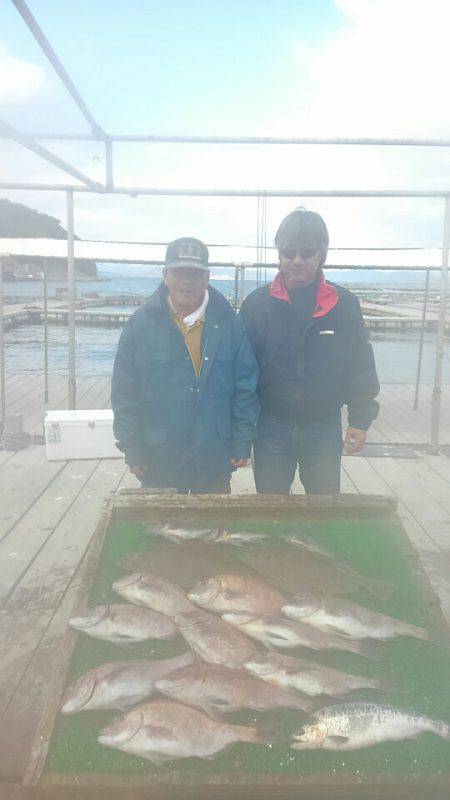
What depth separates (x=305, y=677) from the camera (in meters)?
1.57

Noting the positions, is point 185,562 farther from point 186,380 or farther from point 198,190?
point 198,190

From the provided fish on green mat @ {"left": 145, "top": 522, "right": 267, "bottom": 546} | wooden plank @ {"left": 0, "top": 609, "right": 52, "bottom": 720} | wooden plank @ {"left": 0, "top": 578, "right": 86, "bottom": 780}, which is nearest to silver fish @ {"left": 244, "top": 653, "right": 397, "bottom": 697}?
wooden plank @ {"left": 0, "top": 578, "right": 86, "bottom": 780}

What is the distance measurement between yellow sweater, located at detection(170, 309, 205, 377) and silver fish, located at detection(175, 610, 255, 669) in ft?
4.36

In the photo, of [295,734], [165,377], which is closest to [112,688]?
[295,734]

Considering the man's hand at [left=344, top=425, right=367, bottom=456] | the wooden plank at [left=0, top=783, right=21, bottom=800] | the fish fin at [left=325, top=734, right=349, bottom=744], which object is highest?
the man's hand at [left=344, top=425, right=367, bottom=456]

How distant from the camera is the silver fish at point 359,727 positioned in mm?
1392

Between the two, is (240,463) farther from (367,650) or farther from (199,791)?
(199,791)

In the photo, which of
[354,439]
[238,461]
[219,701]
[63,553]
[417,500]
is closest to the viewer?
[219,701]

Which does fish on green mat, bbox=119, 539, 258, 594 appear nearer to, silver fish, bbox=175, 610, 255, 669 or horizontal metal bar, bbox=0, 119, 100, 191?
silver fish, bbox=175, 610, 255, 669

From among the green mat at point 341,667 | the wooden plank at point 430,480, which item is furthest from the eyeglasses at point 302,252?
the wooden plank at point 430,480

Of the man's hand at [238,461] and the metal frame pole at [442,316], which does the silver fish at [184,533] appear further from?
the metal frame pole at [442,316]

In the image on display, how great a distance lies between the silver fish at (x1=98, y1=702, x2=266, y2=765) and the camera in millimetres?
1364

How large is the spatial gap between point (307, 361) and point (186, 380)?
0.62 meters

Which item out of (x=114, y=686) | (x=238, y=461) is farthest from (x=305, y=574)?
(x=238, y=461)
